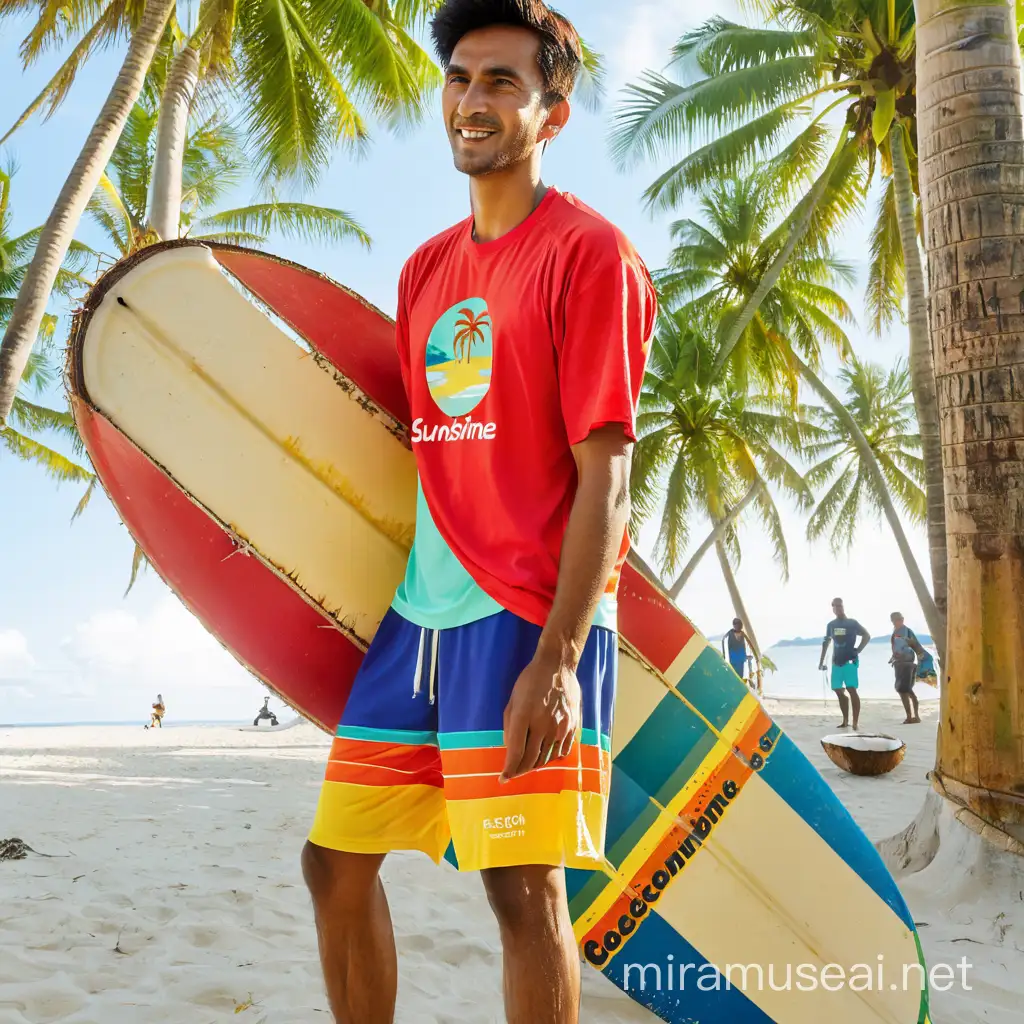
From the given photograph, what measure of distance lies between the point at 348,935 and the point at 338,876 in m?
0.10

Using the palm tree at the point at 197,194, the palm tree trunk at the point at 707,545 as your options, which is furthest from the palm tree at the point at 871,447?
the palm tree at the point at 197,194

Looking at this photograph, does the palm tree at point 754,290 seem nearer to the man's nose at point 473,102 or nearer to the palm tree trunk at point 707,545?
the palm tree trunk at point 707,545

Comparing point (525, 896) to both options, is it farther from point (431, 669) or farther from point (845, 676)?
point (845, 676)

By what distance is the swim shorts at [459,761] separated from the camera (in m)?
1.26

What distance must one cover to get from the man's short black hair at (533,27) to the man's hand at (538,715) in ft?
3.23

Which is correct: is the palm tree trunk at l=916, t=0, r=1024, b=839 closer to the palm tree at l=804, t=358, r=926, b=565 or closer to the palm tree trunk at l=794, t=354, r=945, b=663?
→ the palm tree trunk at l=794, t=354, r=945, b=663

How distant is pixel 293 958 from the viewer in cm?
250

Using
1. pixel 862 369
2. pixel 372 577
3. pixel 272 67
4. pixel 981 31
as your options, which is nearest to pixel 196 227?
pixel 272 67

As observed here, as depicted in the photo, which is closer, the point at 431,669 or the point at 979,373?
the point at 431,669

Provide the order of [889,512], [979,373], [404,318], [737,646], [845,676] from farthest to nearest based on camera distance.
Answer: [889,512]
[737,646]
[845,676]
[979,373]
[404,318]

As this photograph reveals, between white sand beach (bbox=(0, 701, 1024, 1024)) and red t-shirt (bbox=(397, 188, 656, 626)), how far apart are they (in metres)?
1.43

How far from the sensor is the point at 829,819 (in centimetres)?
219

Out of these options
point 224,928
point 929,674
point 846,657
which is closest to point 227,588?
point 224,928

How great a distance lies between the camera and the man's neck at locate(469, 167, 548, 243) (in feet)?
4.92
